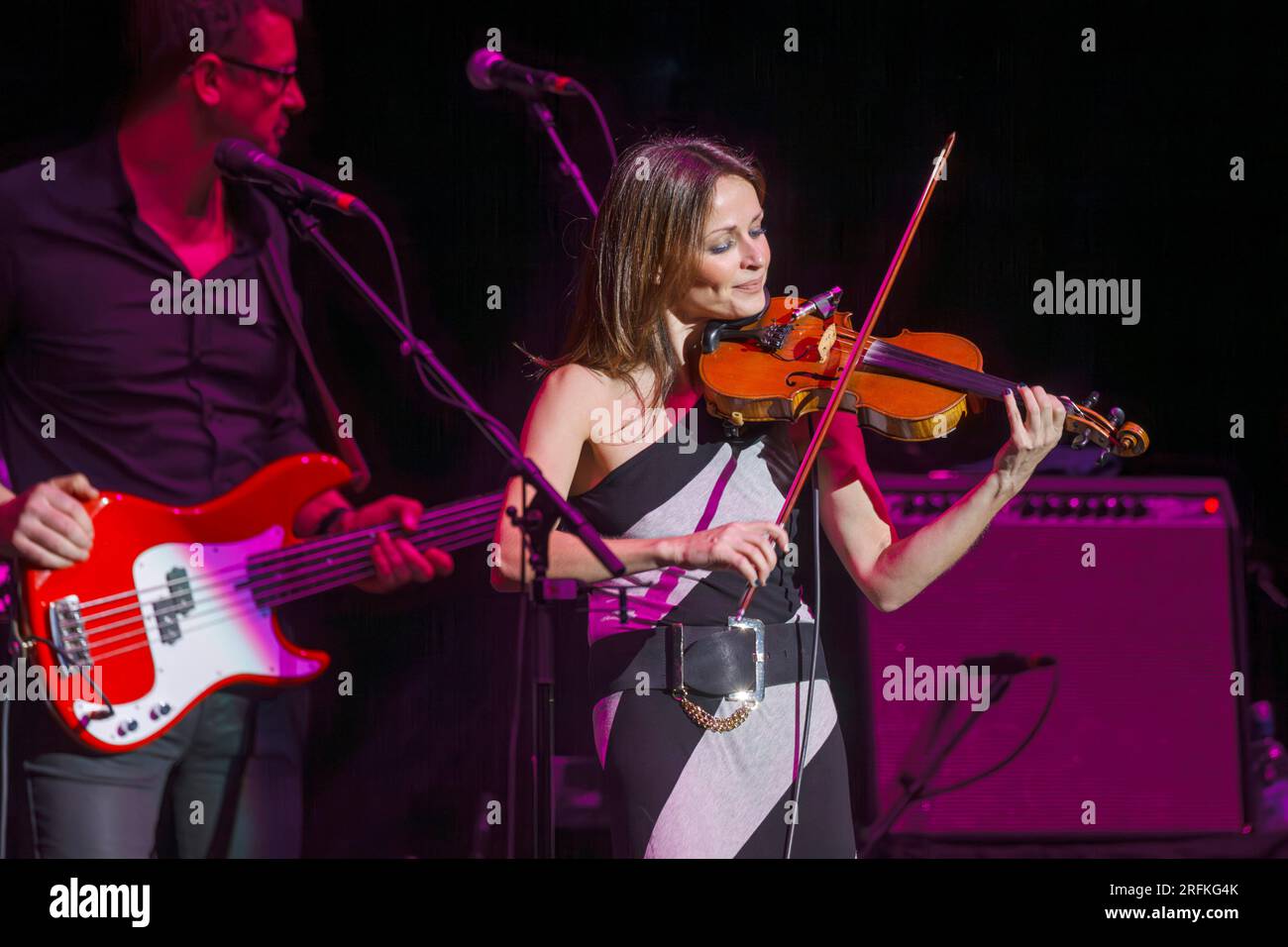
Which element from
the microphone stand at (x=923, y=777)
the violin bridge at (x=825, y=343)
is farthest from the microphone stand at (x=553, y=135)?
the microphone stand at (x=923, y=777)

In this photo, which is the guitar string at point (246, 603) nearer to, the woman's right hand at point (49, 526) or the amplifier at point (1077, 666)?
the woman's right hand at point (49, 526)

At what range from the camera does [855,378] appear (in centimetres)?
261

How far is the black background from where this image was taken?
325cm

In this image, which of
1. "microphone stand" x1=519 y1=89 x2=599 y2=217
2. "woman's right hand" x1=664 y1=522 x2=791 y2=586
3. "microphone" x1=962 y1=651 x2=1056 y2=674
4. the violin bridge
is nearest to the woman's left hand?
the violin bridge

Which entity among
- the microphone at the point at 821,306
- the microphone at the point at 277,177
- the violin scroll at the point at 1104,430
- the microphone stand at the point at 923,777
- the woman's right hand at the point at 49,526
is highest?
the microphone at the point at 277,177

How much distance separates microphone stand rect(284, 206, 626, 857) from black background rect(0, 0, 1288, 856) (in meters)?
0.61

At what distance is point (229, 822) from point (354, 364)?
0.98m

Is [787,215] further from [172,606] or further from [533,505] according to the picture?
[172,606]

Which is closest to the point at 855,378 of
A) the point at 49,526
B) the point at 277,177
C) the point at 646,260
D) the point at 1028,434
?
the point at 1028,434

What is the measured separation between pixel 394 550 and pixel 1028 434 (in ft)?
3.95

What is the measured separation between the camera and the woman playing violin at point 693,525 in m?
2.49

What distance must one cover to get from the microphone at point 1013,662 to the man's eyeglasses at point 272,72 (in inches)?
74.5

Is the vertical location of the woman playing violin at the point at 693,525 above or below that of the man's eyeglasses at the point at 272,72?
below
